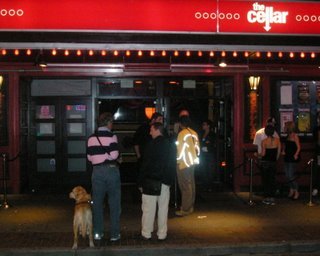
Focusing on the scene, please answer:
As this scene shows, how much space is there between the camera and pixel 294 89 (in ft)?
43.0

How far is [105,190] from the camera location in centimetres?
820

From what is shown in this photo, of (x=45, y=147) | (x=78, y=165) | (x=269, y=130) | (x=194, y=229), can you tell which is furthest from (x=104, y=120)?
(x=45, y=147)

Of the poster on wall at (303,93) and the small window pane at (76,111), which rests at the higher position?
the poster on wall at (303,93)

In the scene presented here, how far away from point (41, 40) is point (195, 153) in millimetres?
3419

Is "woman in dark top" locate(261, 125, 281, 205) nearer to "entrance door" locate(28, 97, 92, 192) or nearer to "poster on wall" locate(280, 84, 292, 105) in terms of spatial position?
"poster on wall" locate(280, 84, 292, 105)

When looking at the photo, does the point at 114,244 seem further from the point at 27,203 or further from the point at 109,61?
the point at 109,61

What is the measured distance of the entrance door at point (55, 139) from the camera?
13062mm

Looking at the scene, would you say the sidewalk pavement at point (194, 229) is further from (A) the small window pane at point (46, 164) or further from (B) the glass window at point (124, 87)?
(B) the glass window at point (124, 87)

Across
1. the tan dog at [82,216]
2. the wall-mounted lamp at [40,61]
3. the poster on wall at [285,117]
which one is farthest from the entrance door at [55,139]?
the tan dog at [82,216]

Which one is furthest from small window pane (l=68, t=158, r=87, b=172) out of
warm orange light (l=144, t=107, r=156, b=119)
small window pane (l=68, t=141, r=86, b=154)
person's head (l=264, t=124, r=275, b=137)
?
person's head (l=264, t=124, r=275, b=137)

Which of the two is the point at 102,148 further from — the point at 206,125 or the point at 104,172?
the point at 206,125

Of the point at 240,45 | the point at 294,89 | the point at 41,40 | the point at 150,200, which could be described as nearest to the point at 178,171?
the point at 150,200

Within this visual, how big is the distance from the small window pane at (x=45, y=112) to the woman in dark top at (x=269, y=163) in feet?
16.6

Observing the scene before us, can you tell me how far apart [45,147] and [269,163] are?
533cm
